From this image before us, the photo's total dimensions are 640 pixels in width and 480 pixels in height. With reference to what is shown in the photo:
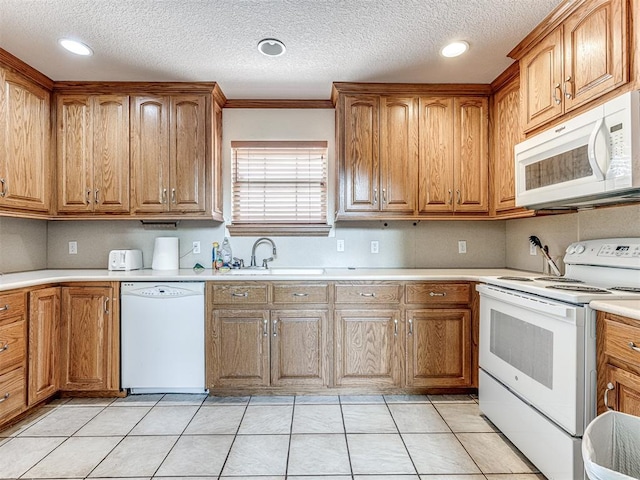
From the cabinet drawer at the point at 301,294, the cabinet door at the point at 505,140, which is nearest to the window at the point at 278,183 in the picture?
the cabinet drawer at the point at 301,294

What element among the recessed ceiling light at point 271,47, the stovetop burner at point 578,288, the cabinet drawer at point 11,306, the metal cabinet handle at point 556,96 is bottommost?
the cabinet drawer at point 11,306

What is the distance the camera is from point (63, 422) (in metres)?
2.20

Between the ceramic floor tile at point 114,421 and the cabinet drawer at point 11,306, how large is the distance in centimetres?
80

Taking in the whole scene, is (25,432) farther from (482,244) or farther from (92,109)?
(482,244)

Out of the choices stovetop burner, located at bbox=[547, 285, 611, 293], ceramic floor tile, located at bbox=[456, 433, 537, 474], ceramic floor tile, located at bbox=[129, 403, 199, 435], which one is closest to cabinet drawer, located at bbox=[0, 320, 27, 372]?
ceramic floor tile, located at bbox=[129, 403, 199, 435]

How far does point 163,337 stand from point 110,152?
1.51 meters

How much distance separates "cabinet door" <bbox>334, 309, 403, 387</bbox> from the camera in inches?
99.6

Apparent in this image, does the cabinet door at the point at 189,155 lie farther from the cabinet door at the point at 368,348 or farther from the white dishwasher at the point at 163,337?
the cabinet door at the point at 368,348

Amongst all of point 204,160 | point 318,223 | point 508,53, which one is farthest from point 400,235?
point 204,160

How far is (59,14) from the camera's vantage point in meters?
1.95

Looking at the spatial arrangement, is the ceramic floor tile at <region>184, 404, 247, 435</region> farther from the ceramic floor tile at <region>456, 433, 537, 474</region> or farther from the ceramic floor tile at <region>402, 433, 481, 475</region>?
the ceramic floor tile at <region>456, 433, 537, 474</region>

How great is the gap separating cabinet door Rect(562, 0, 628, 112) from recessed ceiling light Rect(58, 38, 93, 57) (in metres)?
2.88

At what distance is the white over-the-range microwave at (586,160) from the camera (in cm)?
149

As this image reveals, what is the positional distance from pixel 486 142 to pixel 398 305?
1.52 m
